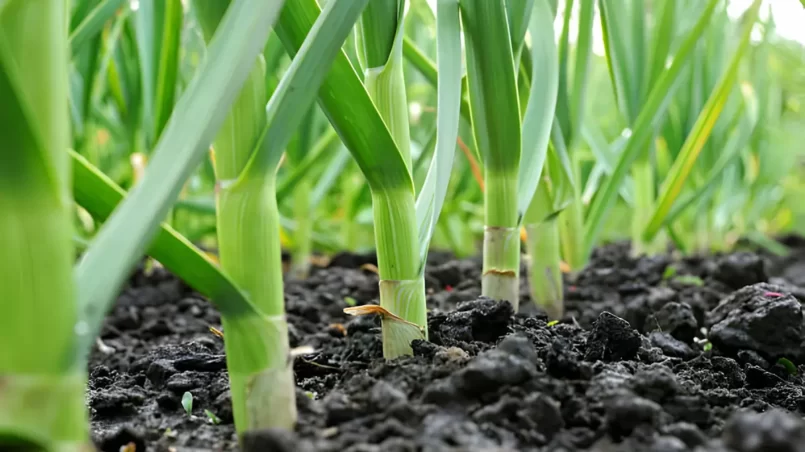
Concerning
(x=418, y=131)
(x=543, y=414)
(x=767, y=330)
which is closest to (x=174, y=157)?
(x=543, y=414)

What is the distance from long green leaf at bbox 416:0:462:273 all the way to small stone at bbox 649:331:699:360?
30cm

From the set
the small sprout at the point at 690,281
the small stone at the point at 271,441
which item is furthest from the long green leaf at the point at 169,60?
the small sprout at the point at 690,281

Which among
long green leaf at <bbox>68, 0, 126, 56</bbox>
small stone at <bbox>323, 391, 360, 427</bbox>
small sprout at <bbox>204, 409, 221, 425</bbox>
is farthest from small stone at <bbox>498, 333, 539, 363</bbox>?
long green leaf at <bbox>68, 0, 126, 56</bbox>

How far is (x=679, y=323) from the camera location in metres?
0.78

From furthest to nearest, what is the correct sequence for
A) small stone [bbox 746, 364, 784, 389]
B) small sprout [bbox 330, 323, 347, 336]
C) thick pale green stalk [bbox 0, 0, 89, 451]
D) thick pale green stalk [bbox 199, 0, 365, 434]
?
small sprout [bbox 330, 323, 347, 336] < small stone [bbox 746, 364, 784, 389] < thick pale green stalk [bbox 199, 0, 365, 434] < thick pale green stalk [bbox 0, 0, 89, 451]

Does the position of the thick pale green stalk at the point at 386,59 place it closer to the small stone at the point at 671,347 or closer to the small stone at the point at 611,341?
the small stone at the point at 611,341

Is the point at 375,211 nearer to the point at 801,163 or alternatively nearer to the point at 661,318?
the point at 661,318

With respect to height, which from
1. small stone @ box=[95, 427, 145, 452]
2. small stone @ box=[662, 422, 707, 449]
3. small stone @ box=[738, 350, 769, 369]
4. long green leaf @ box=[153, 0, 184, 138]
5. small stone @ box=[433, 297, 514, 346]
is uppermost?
long green leaf @ box=[153, 0, 184, 138]

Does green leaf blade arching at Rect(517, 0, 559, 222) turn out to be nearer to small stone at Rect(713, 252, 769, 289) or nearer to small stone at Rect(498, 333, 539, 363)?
small stone at Rect(498, 333, 539, 363)

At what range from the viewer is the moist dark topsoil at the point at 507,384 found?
0.41 metres

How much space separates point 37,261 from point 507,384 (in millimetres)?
296

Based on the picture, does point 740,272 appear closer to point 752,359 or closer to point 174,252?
point 752,359

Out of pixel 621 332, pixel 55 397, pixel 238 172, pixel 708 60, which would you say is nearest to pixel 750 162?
pixel 708 60

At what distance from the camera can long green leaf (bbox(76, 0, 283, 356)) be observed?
31 centimetres
